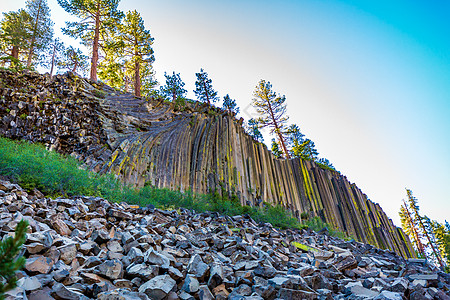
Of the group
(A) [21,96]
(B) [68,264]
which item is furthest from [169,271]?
(A) [21,96]

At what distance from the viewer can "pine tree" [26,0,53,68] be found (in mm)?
27384

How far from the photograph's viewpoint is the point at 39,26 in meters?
28.4

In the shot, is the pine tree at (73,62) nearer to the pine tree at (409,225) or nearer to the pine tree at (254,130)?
the pine tree at (254,130)

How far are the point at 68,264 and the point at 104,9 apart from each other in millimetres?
23579

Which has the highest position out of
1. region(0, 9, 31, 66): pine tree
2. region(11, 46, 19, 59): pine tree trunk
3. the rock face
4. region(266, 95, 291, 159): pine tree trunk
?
region(0, 9, 31, 66): pine tree

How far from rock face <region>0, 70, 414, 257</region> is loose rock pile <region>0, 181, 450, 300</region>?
5.84 metres

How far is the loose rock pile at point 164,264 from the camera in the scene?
289 cm

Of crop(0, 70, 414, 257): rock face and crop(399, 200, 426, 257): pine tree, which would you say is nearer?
crop(0, 70, 414, 257): rock face

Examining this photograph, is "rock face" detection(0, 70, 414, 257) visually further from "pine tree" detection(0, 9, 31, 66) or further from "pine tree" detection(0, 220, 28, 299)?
"pine tree" detection(0, 9, 31, 66)

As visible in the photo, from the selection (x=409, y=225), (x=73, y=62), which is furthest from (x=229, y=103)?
(x=409, y=225)

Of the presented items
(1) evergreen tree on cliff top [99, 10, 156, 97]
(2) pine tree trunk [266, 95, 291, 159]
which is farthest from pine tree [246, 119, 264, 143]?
(1) evergreen tree on cliff top [99, 10, 156, 97]

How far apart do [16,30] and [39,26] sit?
423 cm

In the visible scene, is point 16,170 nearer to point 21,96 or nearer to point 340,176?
point 21,96

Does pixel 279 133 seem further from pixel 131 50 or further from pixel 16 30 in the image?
pixel 16 30
